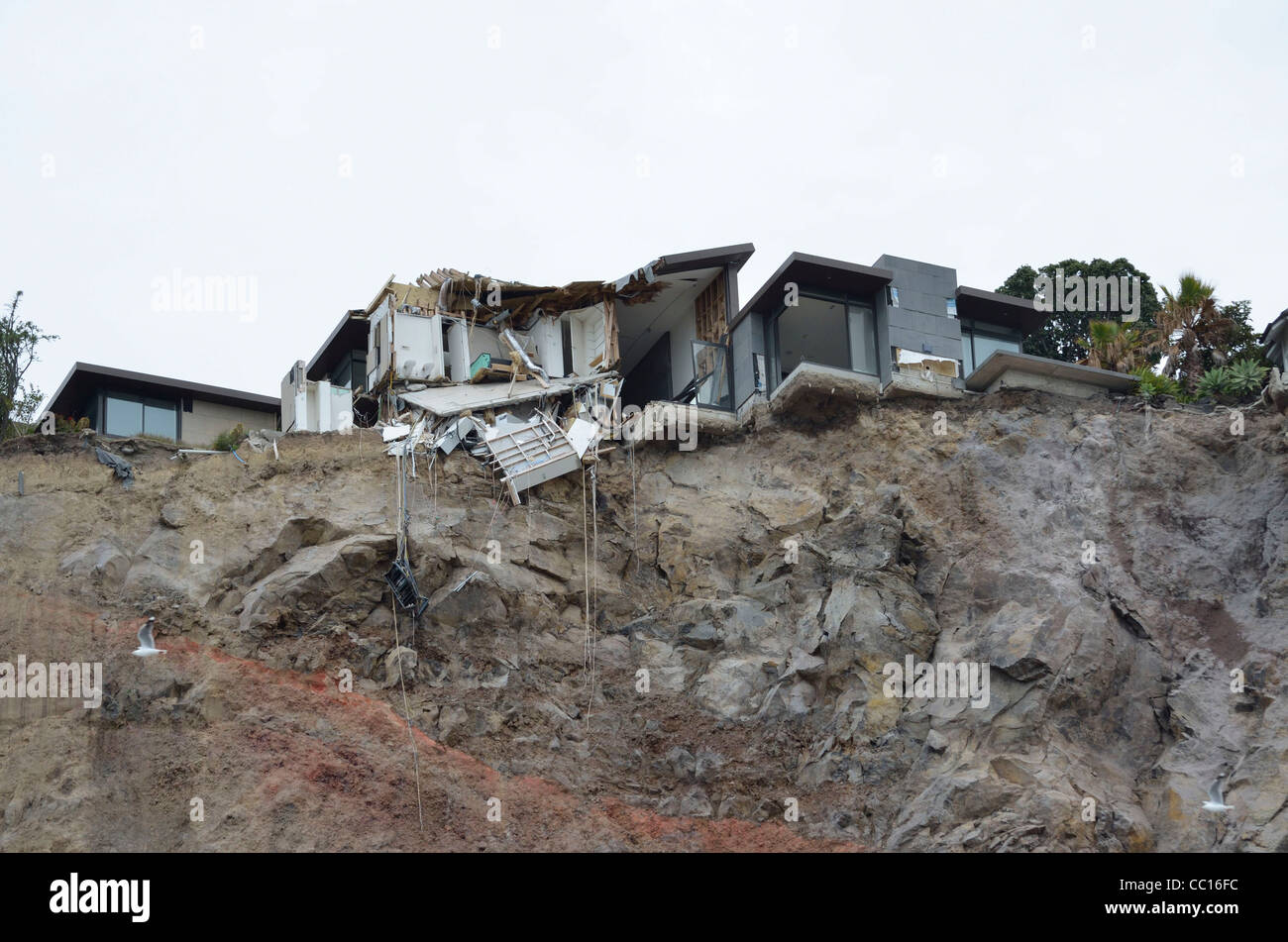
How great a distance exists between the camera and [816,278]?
32719 millimetres

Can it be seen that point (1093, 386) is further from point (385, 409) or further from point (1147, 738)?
point (385, 409)

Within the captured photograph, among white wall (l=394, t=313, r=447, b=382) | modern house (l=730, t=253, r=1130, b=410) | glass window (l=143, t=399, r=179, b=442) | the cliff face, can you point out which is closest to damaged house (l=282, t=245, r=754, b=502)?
white wall (l=394, t=313, r=447, b=382)

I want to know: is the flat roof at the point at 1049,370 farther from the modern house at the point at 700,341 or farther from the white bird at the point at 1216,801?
the white bird at the point at 1216,801

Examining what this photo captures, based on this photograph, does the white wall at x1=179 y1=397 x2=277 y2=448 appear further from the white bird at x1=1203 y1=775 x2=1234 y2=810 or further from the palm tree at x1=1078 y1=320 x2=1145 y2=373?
the white bird at x1=1203 y1=775 x2=1234 y2=810

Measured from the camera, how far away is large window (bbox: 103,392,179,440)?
34.8 metres

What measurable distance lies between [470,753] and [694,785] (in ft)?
12.8

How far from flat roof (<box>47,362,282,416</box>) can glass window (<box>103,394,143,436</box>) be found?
1.07 feet

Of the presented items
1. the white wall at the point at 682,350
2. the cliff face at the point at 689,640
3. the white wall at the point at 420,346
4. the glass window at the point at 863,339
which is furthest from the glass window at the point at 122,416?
the glass window at the point at 863,339

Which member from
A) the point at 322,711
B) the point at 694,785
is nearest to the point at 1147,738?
the point at 694,785

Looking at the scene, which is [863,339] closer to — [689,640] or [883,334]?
[883,334]

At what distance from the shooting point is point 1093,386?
1252 inches

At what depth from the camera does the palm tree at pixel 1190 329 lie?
3497 cm

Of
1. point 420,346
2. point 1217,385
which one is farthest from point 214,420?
point 1217,385

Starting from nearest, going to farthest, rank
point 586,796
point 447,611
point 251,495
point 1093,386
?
1. point 586,796
2. point 447,611
3. point 251,495
4. point 1093,386
